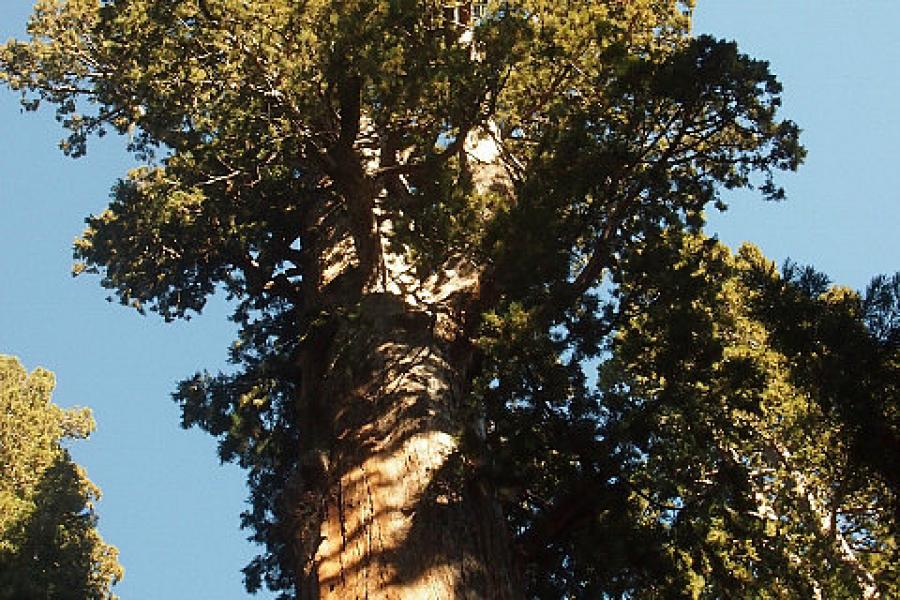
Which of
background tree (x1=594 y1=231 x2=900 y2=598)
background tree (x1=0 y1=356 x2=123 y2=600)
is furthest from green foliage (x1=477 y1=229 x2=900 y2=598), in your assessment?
background tree (x1=0 y1=356 x2=123 y2=600)

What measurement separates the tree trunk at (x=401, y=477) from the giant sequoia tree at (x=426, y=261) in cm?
2

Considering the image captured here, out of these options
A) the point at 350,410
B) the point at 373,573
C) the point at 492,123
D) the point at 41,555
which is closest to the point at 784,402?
the point at 492,123

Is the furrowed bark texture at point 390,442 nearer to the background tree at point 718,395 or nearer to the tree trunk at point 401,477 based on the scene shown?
the tree trunk at point 401,477

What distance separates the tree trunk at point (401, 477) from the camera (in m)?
5.30

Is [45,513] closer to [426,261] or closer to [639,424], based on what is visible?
[426,261]

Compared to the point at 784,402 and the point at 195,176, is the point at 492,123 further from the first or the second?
the point at 784,402

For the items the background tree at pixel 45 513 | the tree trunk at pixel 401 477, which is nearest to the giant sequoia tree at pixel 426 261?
the tree trunk at pixel 401 477

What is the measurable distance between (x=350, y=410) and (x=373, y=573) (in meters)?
1.61

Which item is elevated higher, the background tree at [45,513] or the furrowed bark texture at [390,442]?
the background tree at [45,513]

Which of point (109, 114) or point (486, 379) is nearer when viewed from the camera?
point (486, 379)

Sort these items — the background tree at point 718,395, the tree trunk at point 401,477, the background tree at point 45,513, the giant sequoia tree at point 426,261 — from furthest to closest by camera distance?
the background tree at point 45,513, the giant sequoia tree at point 426,261, the tree trunk at point 401,477, the background tree at point 718,395

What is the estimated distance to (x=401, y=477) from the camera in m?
5.86

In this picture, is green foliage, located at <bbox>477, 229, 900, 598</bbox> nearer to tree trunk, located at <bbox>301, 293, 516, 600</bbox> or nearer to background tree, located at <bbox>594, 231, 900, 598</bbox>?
background tree, located at <bbox>594, 231, 900, 598</bbox>

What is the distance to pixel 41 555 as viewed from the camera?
13453 mm
